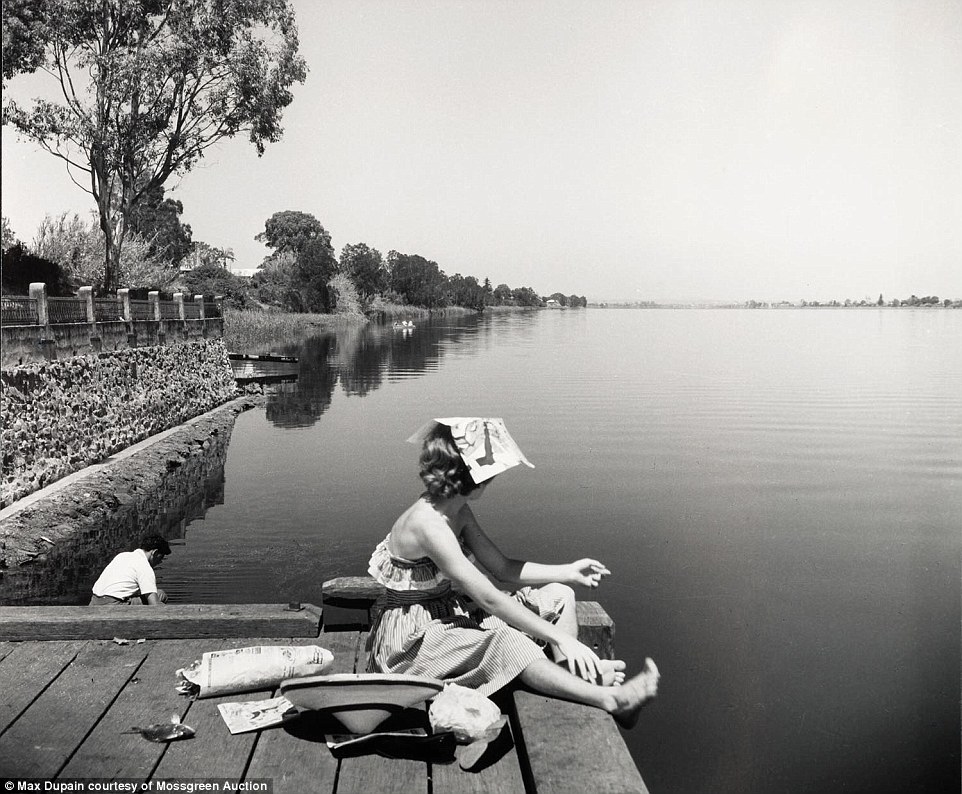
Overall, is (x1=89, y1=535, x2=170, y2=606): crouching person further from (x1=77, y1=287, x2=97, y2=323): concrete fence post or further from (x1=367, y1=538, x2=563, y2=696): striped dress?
(x1=77, y1=287, x2=97, y2=323): concrete fence post

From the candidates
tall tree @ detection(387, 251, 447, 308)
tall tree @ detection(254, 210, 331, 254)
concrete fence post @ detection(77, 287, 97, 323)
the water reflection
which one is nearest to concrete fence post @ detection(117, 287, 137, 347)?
concrete fence post @ detection(77, 287, 97, 323)

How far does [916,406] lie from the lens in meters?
26.3

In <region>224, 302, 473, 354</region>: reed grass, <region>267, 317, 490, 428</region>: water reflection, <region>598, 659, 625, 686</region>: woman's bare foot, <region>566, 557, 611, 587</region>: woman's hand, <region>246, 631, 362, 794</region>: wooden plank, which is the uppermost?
<region>566, 557, 611, 587</region>: woman's hand

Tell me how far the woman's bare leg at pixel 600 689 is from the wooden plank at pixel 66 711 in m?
1.62

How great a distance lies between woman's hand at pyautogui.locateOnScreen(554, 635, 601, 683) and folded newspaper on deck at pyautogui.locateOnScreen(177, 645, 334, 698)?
99 centimetres

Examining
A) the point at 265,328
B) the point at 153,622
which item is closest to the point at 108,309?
the point at 153,622

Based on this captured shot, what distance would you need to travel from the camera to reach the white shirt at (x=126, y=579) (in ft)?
20.9

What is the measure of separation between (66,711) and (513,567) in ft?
5.90

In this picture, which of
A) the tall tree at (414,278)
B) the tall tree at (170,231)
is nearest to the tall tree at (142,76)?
the tall tree at (170,231)

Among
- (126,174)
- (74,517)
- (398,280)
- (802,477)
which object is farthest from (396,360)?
(398,280)

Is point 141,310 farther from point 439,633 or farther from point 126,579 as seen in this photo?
point 439,633

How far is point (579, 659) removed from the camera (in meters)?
3.29

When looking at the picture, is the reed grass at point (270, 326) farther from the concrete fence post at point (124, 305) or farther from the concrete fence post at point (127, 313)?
the concrete fence post at point (124, 305)

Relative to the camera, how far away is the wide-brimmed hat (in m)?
3.35
